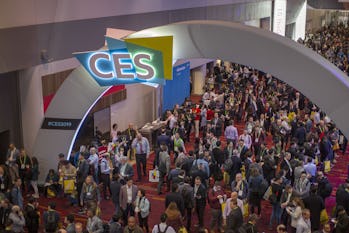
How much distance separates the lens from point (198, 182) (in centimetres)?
1041

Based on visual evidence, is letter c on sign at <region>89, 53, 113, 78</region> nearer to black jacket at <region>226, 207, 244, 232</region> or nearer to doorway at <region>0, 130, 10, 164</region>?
doorway at <region>0, 130, 10, 164</region>

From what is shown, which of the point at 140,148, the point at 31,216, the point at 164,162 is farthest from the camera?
the point at 140,148

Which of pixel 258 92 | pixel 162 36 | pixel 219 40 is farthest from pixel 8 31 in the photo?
pixel 258 92

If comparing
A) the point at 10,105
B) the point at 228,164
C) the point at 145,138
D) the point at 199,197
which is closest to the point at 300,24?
the point at 145,138

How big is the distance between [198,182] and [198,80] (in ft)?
54.2

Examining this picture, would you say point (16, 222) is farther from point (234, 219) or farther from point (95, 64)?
point (234, 219)

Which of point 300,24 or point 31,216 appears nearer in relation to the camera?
point 31,216

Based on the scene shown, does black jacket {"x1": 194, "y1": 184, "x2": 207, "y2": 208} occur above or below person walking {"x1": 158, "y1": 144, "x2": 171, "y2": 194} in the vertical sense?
below

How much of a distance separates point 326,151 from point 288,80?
449 cm

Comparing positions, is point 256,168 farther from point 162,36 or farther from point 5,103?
point 5,103

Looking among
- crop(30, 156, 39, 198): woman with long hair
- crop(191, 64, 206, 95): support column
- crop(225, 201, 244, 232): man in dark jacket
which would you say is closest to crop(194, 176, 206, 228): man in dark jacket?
crop(225, 201, 244, 232): man in dark jacket

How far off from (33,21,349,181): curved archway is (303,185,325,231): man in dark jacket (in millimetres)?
1424

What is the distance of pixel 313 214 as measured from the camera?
1004cm

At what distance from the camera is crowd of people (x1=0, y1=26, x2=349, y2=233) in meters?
9.38
